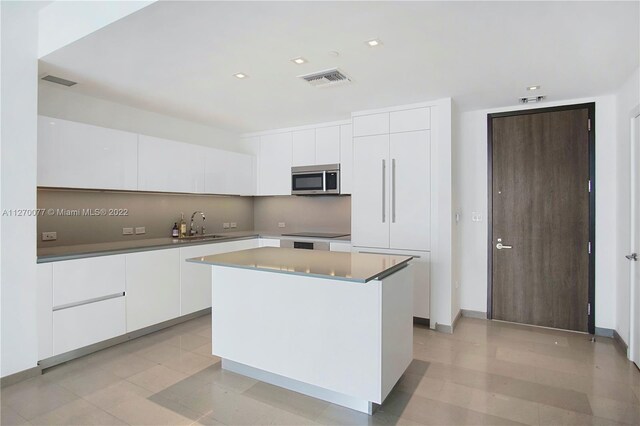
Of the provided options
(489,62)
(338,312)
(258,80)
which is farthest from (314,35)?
(338,312)

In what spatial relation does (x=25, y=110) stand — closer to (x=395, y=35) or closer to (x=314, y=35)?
(x=314, y=35)

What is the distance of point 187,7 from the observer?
6.32 ft

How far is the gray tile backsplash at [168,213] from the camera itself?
3.43 metres

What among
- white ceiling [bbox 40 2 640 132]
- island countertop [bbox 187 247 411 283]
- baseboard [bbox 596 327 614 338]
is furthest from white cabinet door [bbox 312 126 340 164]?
baseboard [bbox 596 327 614 338]

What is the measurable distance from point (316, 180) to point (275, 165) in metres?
0.80

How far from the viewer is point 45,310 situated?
2740 mm

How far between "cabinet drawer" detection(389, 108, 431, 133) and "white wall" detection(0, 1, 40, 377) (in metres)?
3.23

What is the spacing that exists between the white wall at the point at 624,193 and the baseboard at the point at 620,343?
0.04m

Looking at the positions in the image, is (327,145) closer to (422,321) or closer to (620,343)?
(422,321)

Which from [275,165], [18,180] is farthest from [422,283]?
[18,180]

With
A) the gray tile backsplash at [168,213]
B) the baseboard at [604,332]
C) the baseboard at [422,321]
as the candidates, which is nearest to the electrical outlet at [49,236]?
the gray tile backsplash at [168,213]

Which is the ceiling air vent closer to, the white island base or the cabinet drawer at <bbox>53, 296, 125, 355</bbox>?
the white island base

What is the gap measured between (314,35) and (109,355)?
10.2 feet

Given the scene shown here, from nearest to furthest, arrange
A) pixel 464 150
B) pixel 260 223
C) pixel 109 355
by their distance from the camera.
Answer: pixel 109 355 < pixel 464 150 < pixel 260 223
